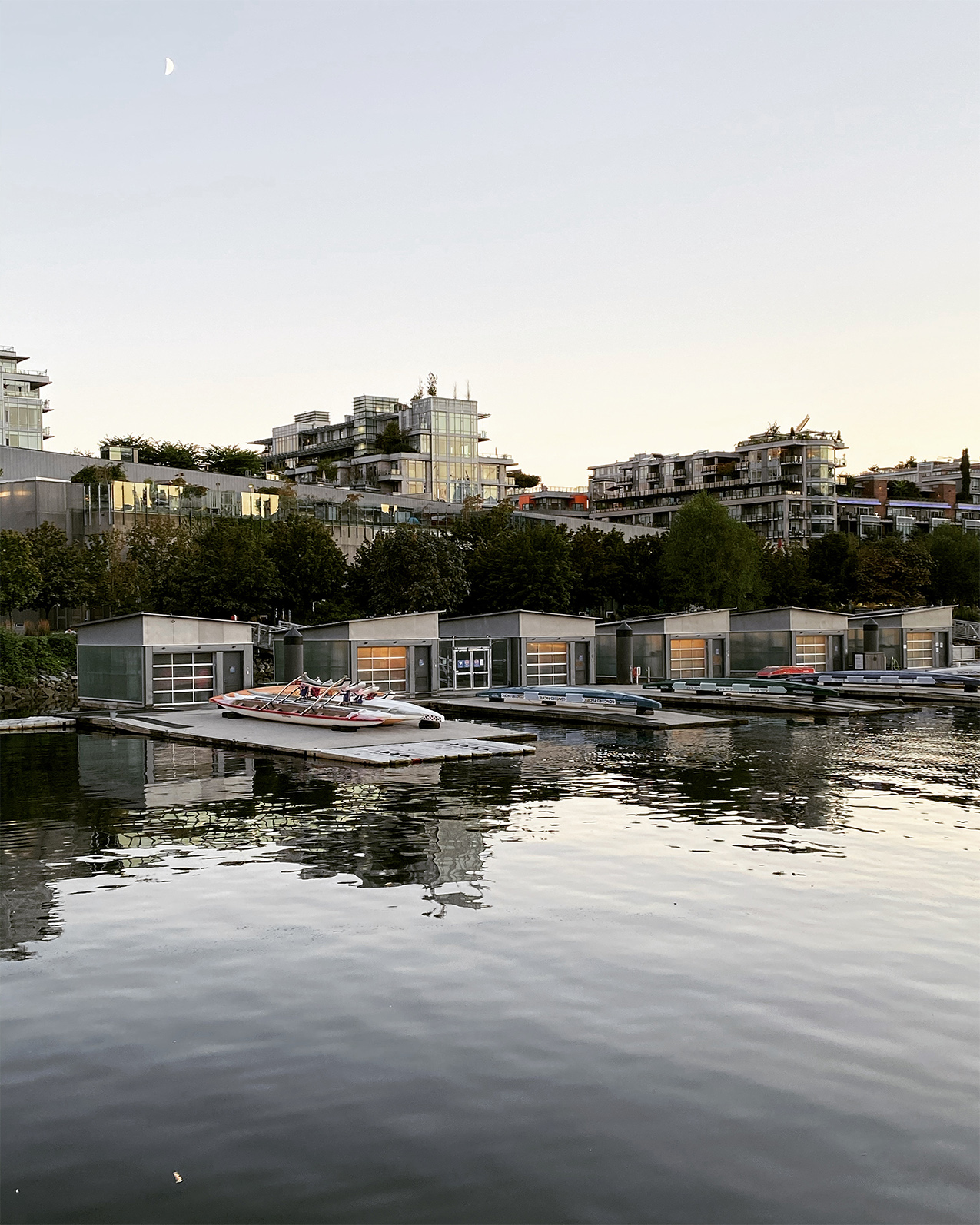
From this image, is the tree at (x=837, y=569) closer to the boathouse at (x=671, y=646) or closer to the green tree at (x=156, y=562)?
the boathouse at (x=671, y=646)

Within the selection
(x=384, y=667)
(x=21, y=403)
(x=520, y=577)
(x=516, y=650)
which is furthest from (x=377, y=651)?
(x=21, y=403)

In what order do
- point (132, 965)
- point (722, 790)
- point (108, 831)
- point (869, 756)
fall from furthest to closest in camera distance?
point (869, 756)
point (722, 790)
point (108, 831)
point (132, 965)

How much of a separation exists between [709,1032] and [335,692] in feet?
119

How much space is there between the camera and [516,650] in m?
69.2

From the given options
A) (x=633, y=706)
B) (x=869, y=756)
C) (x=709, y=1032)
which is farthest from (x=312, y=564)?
(x=709, y=1032)

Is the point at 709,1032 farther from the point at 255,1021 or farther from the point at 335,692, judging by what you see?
the point at 335,692

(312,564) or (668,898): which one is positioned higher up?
(312,564)

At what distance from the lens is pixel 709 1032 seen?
47.2ft

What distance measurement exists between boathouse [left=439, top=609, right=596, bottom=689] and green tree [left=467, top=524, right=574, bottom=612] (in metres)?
25.7

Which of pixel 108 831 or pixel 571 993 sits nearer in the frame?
pixel 571 993

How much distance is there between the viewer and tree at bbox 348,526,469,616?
90.6 m

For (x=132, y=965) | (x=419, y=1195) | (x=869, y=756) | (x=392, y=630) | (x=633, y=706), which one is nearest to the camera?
(x=419, y=1195)

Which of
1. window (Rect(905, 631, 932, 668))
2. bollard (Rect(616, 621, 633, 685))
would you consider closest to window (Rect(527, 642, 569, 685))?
bollard (Rect(616, 621, 633, 685))

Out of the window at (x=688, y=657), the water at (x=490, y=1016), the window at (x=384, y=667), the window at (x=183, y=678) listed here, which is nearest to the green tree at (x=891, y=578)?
the window at (x=688, y=657)
